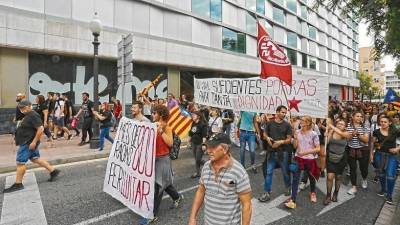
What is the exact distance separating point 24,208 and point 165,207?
215 centimetres

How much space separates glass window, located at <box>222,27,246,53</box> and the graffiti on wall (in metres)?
8.55

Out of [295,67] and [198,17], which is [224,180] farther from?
[295,67]

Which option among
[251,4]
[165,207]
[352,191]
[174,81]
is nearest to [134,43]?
[174,81]

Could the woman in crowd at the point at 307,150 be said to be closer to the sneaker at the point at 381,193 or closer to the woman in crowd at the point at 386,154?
the woman in crowd at the point at 386,154

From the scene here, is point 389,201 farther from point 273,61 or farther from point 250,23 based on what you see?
point 250,23

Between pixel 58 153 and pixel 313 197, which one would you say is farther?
pixel 58 153

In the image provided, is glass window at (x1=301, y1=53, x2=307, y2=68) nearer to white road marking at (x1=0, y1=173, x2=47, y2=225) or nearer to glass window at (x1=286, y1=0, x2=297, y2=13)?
glass window at (x1=286, y1=0, x2=297, y2=13)

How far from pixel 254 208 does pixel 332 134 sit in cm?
200

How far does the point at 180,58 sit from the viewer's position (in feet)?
67.5

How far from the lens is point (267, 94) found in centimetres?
770

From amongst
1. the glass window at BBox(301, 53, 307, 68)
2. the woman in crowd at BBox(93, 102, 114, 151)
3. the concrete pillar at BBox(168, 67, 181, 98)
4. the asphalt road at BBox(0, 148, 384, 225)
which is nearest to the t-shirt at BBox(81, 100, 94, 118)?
the woman in crowd at BBox(93, 102, 114, 151)

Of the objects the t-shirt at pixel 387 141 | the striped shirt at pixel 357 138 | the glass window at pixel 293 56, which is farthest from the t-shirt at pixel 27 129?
the glass window at pixel 293 56

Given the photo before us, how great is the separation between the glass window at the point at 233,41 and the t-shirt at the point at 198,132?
19036mm

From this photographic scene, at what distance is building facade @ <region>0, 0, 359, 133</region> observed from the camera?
44.6 ft
